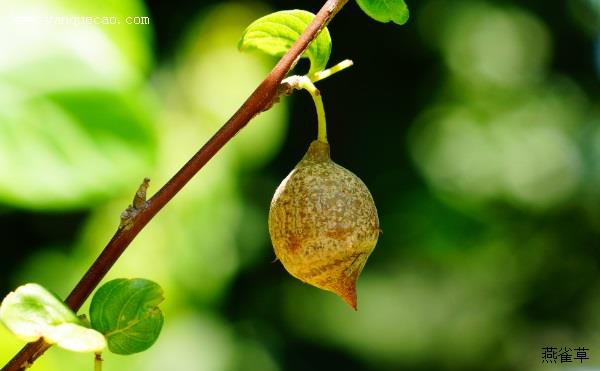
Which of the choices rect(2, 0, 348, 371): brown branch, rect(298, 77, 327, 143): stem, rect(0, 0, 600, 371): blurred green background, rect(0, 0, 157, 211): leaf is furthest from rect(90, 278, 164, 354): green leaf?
rect(0, 0, 600, 371): blurred green background

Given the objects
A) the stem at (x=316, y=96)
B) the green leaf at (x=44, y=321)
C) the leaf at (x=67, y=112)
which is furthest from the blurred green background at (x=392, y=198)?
the green leaf at (x=44, y=321)

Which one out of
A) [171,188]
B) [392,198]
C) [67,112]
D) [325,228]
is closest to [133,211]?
[171,188]

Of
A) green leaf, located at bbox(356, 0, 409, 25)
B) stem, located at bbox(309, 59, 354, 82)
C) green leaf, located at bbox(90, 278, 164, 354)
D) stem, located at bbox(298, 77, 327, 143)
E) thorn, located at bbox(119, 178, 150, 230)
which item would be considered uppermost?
green leaf, located at bbox(356, 0, 409, 25)

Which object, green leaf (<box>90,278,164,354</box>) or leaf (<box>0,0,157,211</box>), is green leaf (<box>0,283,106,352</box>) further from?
leaf (<box>0,0,157,211</box>)

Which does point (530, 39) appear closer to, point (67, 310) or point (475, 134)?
point (475, 134)

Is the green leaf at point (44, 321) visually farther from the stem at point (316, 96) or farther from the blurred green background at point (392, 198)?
the blurred green background at point (392, 198)

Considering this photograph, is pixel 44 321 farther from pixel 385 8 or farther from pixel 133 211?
pixel 385 8
